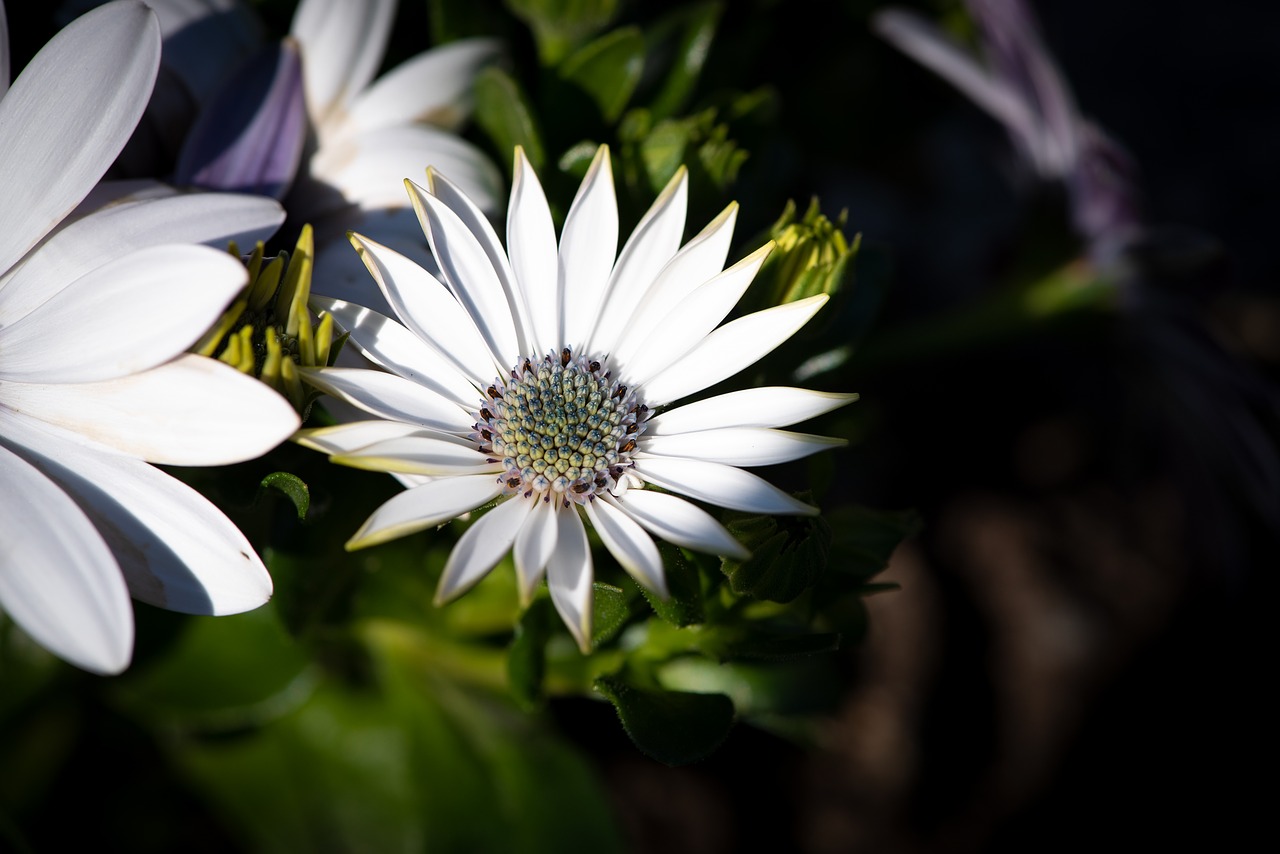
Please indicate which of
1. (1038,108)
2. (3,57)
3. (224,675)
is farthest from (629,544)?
(1038,108)

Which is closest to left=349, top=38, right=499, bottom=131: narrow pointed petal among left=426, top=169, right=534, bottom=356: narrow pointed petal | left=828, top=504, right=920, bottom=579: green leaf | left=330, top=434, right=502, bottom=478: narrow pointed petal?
left=426, top=169, right=534, bottom=356: narrow pointed petal

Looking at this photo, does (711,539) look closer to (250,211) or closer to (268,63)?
(250,211)

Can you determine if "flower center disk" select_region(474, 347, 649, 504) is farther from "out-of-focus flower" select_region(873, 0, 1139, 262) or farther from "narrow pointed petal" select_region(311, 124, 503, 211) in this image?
"out-of-focus flower" select_region(873, 0, 1139, 262)

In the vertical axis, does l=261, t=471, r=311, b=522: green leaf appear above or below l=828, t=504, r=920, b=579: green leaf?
below

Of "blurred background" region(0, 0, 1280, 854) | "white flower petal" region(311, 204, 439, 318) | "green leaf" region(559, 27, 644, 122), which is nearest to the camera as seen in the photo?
"white flower petal" region(311, 204, 439, 318)

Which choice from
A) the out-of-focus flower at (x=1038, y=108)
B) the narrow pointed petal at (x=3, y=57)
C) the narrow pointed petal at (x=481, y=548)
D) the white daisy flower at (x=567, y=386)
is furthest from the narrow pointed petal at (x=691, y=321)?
the out-of-focus flower at (x=1038, y=108)

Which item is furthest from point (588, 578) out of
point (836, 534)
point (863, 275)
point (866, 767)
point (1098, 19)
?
point (1098, 19)

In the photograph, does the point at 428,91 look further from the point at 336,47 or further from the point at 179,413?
the point at 179,413
